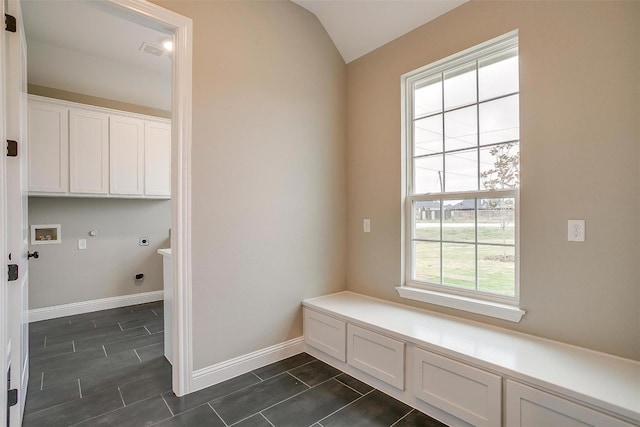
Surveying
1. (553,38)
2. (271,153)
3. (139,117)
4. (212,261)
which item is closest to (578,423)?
(553,38)

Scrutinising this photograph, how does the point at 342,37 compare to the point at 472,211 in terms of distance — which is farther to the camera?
the point at 342,37

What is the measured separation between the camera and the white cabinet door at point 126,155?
3805mm

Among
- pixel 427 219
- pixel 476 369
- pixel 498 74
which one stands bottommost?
pixel 476 369

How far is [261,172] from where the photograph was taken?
8.11ft

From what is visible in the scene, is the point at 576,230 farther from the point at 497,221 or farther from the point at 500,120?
the point at 500,120

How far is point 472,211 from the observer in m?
2.24

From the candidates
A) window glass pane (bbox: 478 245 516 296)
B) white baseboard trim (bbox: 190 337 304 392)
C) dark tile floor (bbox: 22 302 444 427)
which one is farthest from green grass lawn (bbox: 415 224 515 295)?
white baseboard trim (bbox: 190 337 304 392)

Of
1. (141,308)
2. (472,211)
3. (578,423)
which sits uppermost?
(472,211)

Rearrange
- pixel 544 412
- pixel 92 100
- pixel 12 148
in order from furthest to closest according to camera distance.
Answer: pixel 92 100, pixel 12 148, pixel 544 412

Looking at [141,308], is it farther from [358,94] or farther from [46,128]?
[358,94]

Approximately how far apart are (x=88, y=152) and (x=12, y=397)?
2888mm

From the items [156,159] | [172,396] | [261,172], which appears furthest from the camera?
[156,159]

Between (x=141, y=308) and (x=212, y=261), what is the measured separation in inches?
99.5

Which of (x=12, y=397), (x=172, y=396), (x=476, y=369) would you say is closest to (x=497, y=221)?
(x=476, y=369)
